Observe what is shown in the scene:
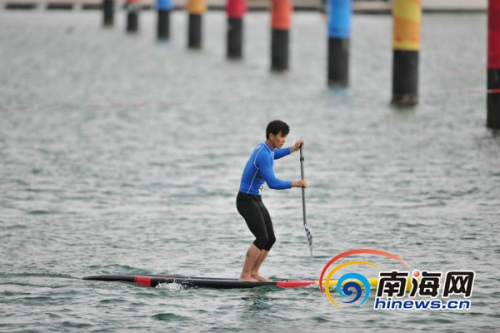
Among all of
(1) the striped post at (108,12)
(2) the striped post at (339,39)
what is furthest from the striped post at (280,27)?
(1) the striped post at (108,12)

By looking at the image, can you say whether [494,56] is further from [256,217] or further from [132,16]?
[132,16]

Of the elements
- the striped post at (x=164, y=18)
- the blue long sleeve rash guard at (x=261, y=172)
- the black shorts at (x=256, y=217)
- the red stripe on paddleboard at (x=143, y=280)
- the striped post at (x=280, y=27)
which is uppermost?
the striped post at (x=164, y=18)

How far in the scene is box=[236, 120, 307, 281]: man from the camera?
13633mm

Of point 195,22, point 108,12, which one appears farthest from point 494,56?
point 108,12

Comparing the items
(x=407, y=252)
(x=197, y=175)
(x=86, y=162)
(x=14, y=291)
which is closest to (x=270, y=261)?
(x=407, y=252)

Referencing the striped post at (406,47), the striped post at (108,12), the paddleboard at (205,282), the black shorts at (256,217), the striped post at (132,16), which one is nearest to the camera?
the black shorts at (256,217)

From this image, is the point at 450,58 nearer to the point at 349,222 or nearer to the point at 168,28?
the point at 168,28

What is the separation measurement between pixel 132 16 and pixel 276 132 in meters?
63.1

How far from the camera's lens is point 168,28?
223 feet

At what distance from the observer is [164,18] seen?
2640 inches

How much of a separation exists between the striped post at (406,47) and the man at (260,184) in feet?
59.8

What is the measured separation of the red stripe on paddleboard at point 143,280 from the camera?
572 inches

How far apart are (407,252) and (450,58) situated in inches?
1794

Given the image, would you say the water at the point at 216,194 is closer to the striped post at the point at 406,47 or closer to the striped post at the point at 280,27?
the striped post at the point at 406,47
